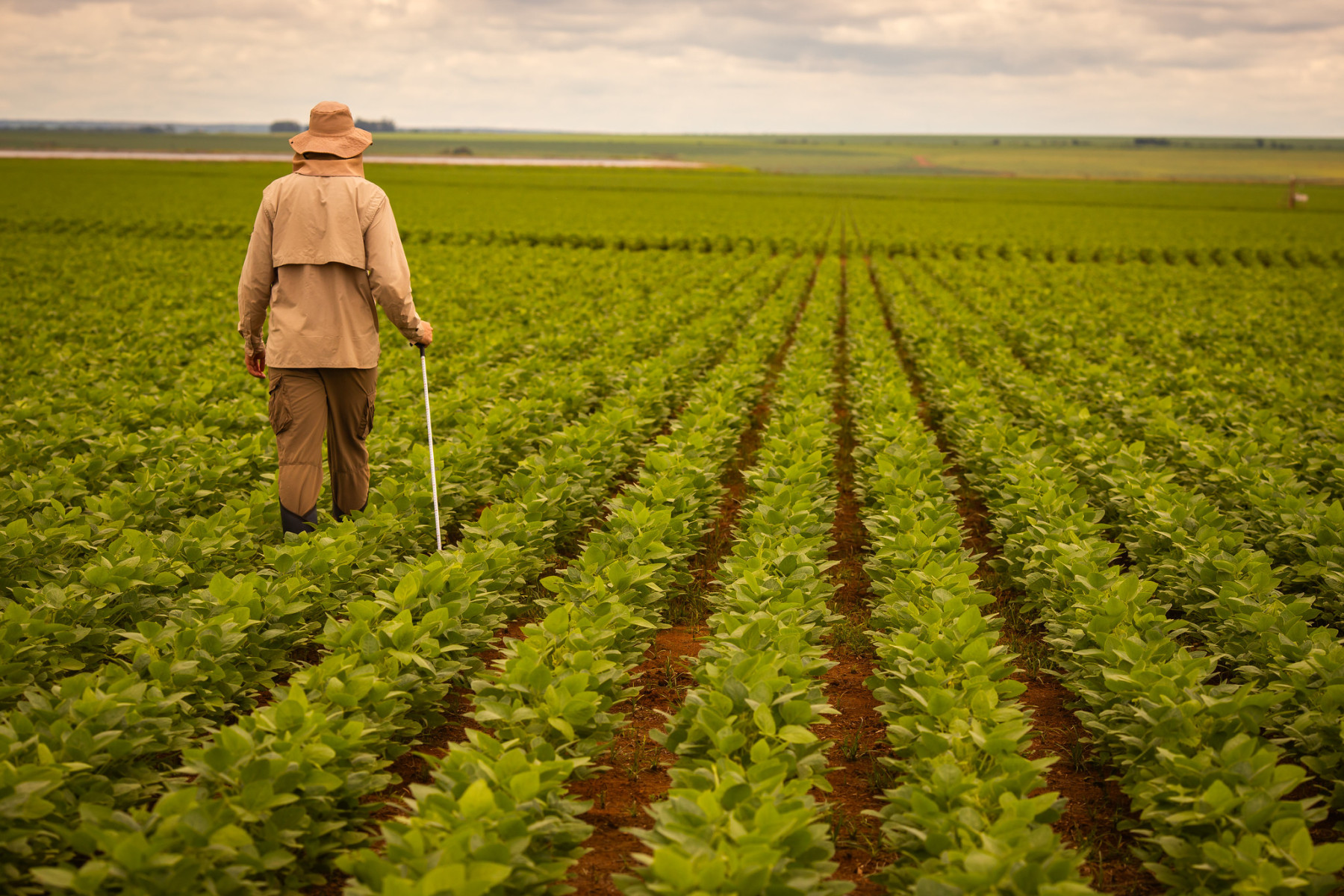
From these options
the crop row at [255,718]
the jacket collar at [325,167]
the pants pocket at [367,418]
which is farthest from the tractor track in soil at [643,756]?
the jacket collar at [325,167]

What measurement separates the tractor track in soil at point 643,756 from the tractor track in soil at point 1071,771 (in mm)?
1611

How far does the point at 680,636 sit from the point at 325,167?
3.51 meters

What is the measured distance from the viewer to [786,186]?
78688 mm

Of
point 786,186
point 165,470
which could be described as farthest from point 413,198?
point 165,470

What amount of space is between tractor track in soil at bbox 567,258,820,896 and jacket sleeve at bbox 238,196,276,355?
3.07 m

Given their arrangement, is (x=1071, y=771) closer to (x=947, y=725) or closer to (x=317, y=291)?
(x=947, y=725)

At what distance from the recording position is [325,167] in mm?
4906

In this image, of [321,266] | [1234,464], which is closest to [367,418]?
[321,266]

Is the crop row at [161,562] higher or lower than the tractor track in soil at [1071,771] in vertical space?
higher

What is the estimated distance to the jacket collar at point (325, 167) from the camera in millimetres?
4887

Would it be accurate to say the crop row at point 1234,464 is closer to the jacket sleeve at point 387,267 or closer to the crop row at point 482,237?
the jacket sleeve at point 387,267

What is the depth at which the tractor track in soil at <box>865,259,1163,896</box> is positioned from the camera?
3.20 meters

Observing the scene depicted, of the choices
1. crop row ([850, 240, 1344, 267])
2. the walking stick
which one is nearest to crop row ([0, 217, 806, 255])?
crop row ([850, 240, 1344, 267])

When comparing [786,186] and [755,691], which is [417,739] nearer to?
[755,691]
